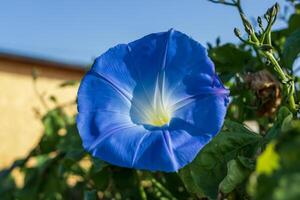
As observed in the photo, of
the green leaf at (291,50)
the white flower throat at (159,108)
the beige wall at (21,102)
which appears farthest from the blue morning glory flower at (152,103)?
the beige wall at (21,102)

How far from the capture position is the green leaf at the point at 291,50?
0.94m

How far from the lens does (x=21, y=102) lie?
5.72 meters

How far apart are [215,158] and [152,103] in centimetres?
14

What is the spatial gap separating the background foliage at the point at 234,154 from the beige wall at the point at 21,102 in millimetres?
3863

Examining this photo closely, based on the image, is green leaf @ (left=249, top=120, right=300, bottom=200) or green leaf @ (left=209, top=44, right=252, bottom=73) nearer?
green leaf @ (left=249, top=120, right=300, bottom=200)

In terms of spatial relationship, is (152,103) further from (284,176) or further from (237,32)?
(284,176)

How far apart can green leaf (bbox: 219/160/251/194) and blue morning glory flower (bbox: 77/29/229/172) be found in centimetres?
5

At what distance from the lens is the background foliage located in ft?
1.28

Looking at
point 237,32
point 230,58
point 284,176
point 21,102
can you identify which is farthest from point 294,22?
point 21,102

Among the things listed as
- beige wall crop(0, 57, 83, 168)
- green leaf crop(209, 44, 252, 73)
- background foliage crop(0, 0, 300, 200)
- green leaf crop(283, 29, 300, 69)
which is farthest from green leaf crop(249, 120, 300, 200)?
beige wall crop(0, 57, 83, 168)

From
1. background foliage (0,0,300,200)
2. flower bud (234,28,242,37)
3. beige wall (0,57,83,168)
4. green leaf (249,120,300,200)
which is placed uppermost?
green leaf (249,120,300,200)

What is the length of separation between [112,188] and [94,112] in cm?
46

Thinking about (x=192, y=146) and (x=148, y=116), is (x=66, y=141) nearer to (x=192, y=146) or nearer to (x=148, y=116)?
(x=148, y=116)

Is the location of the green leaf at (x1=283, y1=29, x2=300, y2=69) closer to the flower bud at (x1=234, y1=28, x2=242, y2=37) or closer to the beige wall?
the flower bud at (x1=234, y1=28, x2=242, y2=37)
